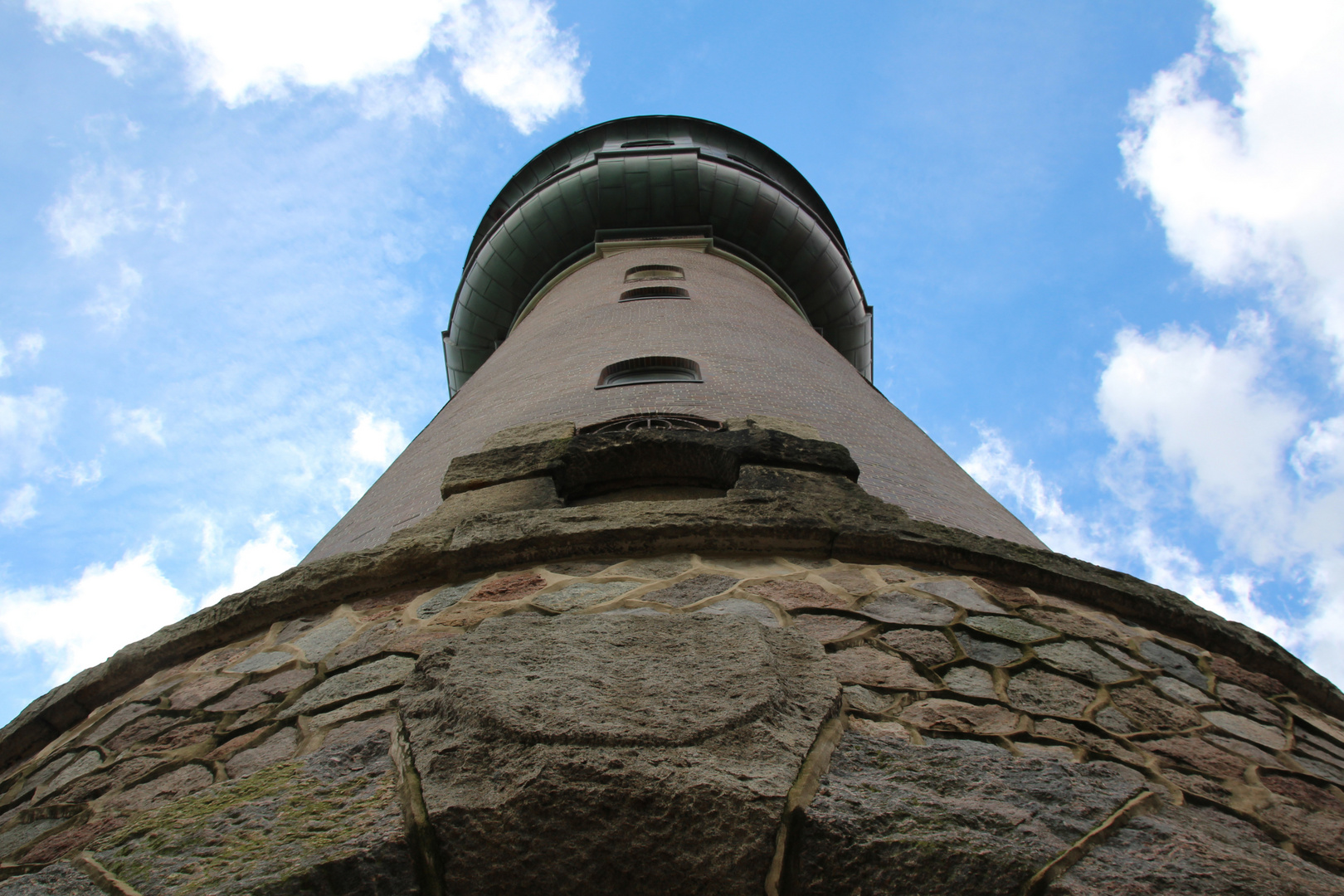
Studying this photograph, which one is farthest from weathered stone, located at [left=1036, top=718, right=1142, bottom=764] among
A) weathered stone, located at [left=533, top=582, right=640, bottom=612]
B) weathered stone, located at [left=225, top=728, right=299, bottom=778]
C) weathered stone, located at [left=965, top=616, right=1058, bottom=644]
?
weathered stone, located at [left=225, top=728, right=299, bottom=778]

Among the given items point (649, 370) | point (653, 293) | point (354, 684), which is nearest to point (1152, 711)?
A: point (354, 684)

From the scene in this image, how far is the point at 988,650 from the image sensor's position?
2.44m

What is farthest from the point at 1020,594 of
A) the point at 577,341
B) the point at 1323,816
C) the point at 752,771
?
the point at 577,341

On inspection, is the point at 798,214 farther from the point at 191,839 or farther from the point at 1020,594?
the point at 191,839

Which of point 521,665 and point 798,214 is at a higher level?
point 798,214

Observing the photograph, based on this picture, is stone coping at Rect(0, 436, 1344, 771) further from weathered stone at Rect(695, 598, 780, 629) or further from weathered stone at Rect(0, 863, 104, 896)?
weathered stone at Rect(0, 863, 104, 896)

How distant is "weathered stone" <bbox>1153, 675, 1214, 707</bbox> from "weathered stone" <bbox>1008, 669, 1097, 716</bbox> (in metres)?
0.29

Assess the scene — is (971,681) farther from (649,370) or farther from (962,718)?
(649,370)

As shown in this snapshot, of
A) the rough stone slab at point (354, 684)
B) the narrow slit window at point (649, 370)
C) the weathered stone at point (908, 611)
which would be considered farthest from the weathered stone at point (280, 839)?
the narrow slit window at point (649, 370)

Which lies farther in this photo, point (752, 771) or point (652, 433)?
point (652, 433)

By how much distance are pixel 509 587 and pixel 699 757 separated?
4.10ft

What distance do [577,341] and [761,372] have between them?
5.56 ft

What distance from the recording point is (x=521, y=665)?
2.04 metres

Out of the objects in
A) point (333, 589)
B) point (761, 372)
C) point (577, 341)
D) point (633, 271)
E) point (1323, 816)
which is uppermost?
point (633, 271)
